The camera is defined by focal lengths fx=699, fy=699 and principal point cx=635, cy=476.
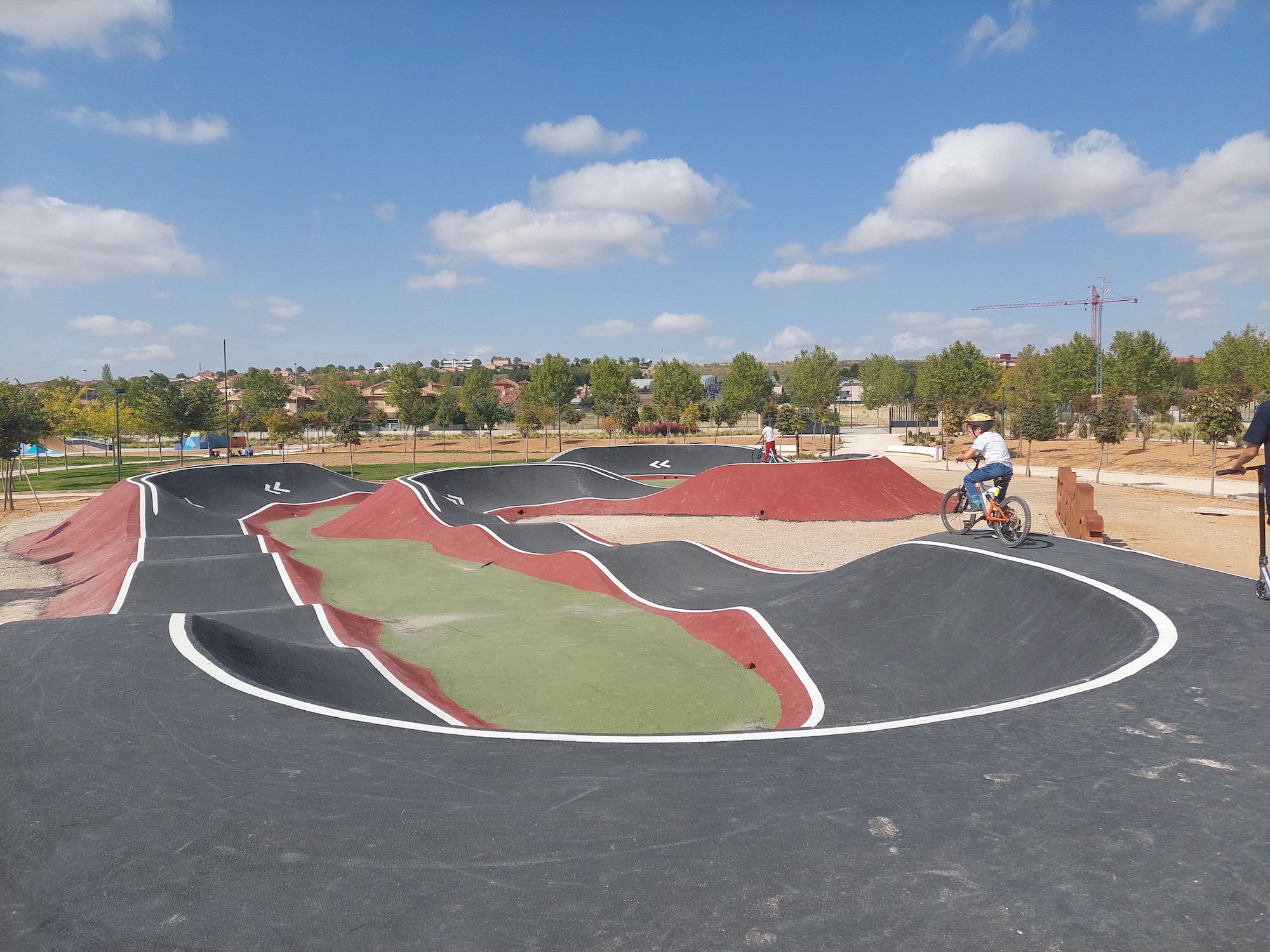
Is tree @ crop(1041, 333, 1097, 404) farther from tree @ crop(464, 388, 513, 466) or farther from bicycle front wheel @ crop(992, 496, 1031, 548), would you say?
bicycle front wheel @ crop(992, 496, 1031, 548)

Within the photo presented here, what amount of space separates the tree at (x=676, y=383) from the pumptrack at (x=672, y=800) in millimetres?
79493

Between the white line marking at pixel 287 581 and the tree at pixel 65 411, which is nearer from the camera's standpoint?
the white line marking at pixel 287 581

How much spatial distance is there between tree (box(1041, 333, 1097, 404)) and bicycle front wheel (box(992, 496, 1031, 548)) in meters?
70.2

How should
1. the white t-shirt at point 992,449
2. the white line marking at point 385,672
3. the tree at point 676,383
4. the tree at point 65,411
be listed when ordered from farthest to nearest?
the tree at point 676,383
the tree at point 65,411
the white t-shirt at point 992,449
the white line marking at point 385,672

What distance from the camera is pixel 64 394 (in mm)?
59406

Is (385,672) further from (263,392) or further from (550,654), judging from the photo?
(263,392)

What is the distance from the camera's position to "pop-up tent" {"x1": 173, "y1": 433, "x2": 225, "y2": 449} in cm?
7000

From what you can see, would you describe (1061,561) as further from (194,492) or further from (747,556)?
(194,492)

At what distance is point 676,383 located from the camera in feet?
290

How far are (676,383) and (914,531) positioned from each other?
6666cm

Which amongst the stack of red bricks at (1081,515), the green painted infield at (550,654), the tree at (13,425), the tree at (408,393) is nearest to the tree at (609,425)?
the tree at (408,393)

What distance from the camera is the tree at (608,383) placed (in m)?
87.8

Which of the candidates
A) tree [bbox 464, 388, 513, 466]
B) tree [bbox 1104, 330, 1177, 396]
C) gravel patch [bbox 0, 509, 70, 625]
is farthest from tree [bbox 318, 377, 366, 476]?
tree [bbox 1104, 330, 1177, 396]

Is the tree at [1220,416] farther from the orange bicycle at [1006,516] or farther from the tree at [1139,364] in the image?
the tree at [1139,364]
